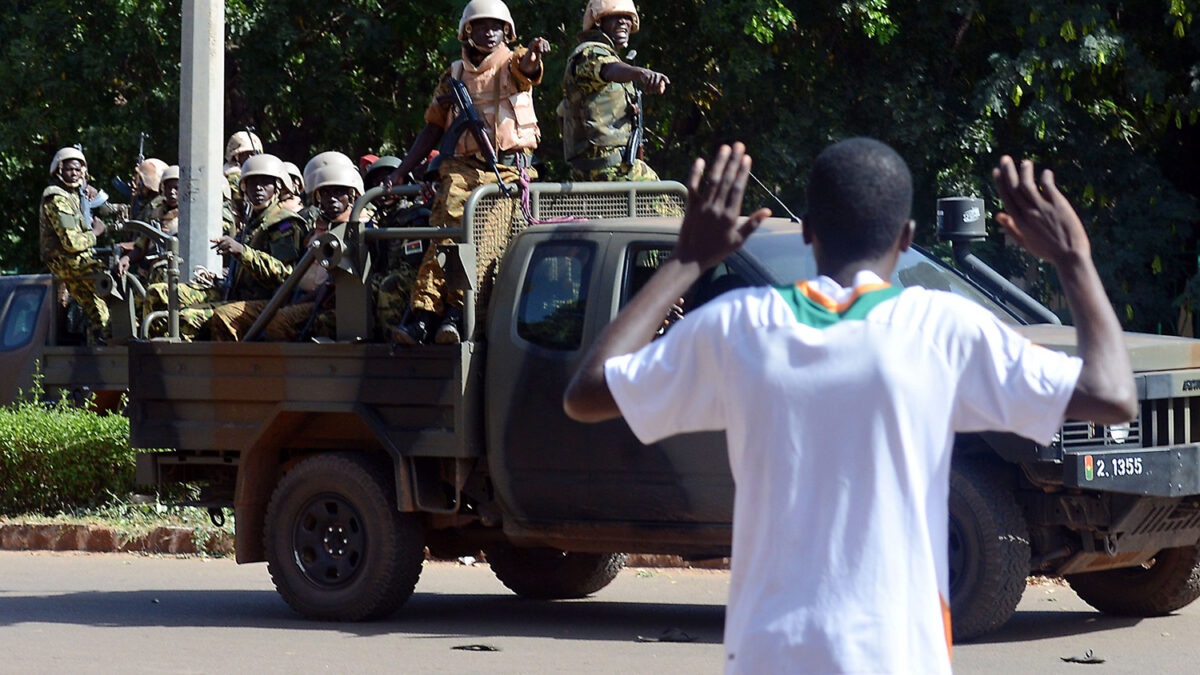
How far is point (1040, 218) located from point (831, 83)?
13908 millimetres

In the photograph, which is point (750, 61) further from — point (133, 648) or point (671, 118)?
point (133, 648)

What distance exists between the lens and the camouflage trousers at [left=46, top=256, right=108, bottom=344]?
1434 centimetres

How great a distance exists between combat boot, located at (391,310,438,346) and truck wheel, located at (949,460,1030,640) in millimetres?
2546

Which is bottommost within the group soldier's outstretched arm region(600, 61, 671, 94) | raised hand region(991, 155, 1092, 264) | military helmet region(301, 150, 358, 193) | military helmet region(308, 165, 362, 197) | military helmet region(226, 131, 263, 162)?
raised hand region(991, 155, 1092, 264)

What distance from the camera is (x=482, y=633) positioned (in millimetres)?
8586

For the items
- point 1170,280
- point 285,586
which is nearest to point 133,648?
point 285,586

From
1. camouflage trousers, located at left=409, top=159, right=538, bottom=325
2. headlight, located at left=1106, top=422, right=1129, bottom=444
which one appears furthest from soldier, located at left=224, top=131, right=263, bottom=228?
headlight, located at left=1106, top=422, right=1129, bottom=444

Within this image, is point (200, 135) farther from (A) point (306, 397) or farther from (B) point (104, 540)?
(A) point (306, 397)

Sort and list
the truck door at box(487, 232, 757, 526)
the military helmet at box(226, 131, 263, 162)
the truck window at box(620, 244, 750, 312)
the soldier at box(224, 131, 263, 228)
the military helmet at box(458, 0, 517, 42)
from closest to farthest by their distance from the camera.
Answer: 1. the truck door at box(487, 232, 757, 526)
2. the truck window at box(620, 244, 750, 312)
3. the military helmet at box(458, 0, 517, 42)
4. the soldier at box(224, 131, 263, 228)
5. the military helmet at box(226, 131, 263, 162)

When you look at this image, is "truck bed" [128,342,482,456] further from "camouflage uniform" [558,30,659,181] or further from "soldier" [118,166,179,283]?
"soldier" [118,166,179,283]

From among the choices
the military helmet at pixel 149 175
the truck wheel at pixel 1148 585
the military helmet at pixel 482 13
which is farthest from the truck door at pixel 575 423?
the military helmet at pixel 149 175

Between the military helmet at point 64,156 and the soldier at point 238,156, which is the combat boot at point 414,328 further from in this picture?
the military helmet at point 64,156

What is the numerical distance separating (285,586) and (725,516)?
2417 millimetres

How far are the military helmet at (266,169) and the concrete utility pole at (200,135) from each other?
1.78 meters
